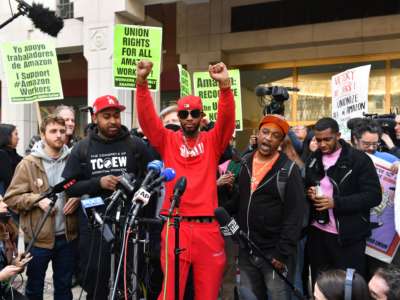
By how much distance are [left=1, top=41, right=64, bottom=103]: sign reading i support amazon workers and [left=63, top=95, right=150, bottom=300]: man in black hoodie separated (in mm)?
3431

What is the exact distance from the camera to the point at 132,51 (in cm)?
739

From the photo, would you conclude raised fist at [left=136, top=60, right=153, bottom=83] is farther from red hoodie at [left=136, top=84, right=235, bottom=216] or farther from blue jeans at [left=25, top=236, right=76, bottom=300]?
blue jeans at [left=25, top=236, right=76, bottom=300]

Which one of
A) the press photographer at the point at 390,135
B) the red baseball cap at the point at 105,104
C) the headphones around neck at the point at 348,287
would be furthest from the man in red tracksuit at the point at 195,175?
the press photographer at the point at 390,135

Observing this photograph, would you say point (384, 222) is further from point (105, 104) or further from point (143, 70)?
point (105, 104)

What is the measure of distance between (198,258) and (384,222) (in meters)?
1.77

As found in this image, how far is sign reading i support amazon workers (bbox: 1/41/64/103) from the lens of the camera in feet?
23.7

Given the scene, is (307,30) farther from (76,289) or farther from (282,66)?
(76,289)

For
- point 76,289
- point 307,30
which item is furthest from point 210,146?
point 307,30

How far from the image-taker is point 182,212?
3.68 meters

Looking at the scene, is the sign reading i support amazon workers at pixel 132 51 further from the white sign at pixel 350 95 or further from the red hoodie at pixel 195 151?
the red hoodie at pixel 195 151

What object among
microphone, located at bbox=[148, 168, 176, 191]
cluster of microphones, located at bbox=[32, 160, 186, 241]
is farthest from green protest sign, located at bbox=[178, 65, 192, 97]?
microphone, located at bbox=[148, 168, 176, 191]

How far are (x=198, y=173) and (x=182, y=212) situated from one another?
316mm

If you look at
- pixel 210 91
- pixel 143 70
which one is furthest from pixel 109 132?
pixel 210 91

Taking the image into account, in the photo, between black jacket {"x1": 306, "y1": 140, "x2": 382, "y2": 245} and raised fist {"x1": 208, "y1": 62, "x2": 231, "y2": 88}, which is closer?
raised fist {"x1": 208, "y1": 62, "x2": 231, "y2": 88}
